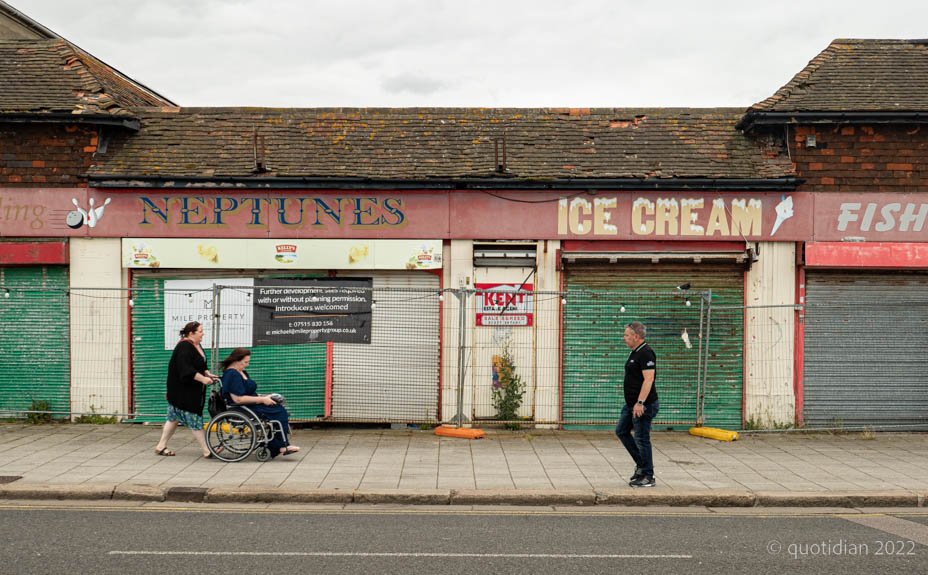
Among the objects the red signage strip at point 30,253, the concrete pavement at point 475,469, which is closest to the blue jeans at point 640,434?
the concrete pavement at point 475,469

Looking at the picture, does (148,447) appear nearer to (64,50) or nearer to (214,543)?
(214,543)

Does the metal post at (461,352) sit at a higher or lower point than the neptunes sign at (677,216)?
lower

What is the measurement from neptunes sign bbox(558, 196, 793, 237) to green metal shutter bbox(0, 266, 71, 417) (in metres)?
8.13

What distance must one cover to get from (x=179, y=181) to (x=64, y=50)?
13.1 ft

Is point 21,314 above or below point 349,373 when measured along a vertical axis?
above

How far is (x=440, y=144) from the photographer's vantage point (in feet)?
42.8

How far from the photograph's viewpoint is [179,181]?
12.0 metres

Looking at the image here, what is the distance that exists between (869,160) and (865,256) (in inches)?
60.3

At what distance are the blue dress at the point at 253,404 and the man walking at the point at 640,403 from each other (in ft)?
13.3

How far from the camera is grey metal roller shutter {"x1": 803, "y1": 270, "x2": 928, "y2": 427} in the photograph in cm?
1221

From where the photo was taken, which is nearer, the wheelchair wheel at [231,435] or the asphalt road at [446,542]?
the asphalt road at [446,542]

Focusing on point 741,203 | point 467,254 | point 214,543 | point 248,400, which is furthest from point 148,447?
point 741,203

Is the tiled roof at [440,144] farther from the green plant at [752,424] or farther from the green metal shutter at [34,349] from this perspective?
the green plant at [752,424]

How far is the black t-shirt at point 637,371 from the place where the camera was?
26.8 ft
